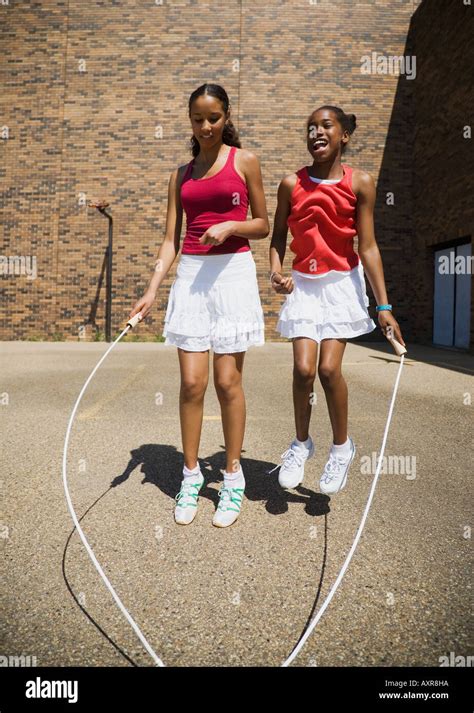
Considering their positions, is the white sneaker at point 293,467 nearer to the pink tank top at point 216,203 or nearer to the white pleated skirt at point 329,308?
the white pleated skirt at point 329,308

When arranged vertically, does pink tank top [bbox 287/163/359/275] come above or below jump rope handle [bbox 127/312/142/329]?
above

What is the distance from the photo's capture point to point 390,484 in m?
2.94

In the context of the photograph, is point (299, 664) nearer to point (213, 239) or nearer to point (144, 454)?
point (213, 239)

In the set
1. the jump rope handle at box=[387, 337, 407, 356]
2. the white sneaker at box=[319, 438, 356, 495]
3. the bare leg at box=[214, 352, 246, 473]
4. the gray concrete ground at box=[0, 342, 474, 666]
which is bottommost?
the gray concrete ground at box=[0, 342, 474, 666]

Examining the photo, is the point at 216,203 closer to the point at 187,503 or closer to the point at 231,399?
the point at 231,399

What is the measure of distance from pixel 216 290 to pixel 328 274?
64 centimetres

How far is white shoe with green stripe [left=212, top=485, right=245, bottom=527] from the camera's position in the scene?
225 cm

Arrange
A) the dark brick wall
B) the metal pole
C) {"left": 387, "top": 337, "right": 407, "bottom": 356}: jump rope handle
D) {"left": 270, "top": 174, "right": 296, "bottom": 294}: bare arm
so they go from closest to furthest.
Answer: {"left": 387, "top": 337, "right": 407, "bottom": 356}: jump rope handle, {"left": 270, "top": 174, "right": 296, "bottom": 294}: bare arm, the metal pole, the dark brick wall

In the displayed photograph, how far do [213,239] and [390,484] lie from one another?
1.93 metres

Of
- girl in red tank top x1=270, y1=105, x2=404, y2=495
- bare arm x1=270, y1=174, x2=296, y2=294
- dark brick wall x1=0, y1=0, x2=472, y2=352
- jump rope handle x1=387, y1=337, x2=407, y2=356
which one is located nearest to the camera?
jump rope handle x1=387, y1=337, x2=407, y2=356

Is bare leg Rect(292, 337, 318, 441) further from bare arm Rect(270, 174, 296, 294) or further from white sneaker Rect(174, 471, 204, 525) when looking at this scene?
white sneaker Rect(174, 471, 204, 525)

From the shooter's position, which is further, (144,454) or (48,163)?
(48,163)

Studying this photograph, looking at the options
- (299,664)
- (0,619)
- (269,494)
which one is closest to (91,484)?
(269,494)

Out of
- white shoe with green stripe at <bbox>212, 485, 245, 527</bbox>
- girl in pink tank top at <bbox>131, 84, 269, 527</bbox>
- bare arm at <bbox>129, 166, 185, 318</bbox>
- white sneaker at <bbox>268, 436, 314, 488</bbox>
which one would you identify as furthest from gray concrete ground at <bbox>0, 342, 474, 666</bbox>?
bare arm at <bbox>129, 166, 185, 318</bbox>
